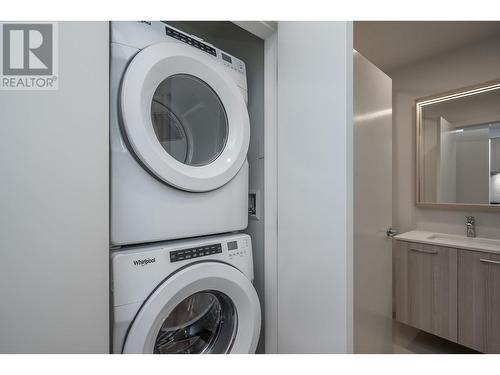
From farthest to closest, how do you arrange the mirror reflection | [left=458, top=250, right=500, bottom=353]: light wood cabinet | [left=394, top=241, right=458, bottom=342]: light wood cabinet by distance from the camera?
the mirror reflection → [left=394, top=241, right=458, bottom=342]: light wood cabinet → [left=458, top=250, right=500, bottom=353]: light wood cabinet

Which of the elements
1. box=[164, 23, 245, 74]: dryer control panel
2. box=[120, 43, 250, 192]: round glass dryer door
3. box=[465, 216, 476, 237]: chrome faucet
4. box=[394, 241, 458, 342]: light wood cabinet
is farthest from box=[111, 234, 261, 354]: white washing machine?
box=[465, 216, 476, 237]: chrome faucet

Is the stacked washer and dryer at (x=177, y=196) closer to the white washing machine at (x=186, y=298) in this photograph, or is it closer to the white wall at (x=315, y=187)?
the white washing machine at (x=186, y=298)

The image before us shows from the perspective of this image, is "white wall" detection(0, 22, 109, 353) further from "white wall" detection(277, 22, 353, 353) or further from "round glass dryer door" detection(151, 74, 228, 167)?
"white wall" detection(277, 22, 353, 353)

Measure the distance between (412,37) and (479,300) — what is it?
1.80m

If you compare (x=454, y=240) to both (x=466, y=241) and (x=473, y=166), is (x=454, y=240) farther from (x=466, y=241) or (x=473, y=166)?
(x=473, y=166)

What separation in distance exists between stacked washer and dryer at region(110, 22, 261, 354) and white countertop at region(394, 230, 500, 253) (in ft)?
4.54

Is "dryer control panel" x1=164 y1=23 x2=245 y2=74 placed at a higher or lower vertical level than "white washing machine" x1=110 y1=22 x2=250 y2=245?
higher

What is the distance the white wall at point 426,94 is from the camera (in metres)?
1.74

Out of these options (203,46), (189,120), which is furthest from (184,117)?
(203,46)

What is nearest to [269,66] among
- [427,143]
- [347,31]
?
[347,31]

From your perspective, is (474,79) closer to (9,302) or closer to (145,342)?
(145,342)

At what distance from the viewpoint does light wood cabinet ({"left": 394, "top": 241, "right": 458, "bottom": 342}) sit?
1566mm

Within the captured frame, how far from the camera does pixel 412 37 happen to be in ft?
5.82

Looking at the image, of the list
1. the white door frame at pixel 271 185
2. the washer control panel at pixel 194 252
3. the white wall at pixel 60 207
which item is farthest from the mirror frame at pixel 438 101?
the white wall at pixel 60 207
